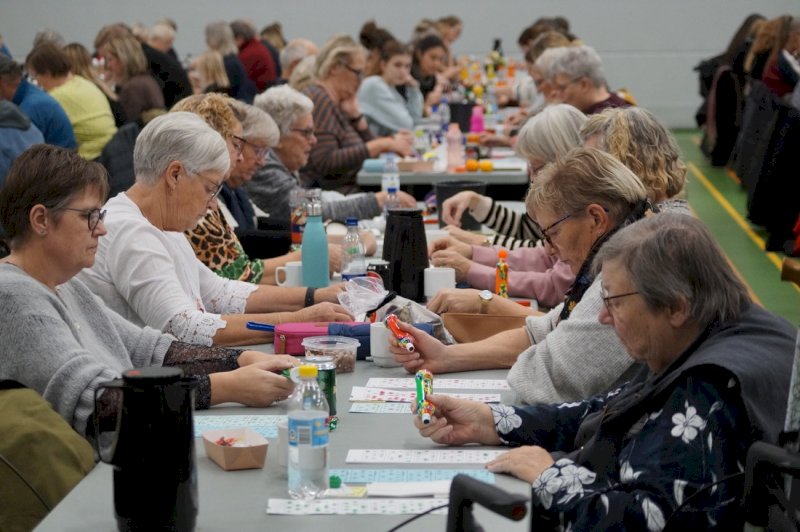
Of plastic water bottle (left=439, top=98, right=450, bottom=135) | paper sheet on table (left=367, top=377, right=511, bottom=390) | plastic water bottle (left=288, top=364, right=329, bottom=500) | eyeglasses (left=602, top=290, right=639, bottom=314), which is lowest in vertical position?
plastic water bottle (left=439, top=98, right=450, bottom=135)

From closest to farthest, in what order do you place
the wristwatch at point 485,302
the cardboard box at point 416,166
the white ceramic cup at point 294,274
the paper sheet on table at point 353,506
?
the paper sheet on table at point 353,506 → the wristwatch at point 485,302 → the white ceramic cup at point 294,274 → the cardboard box at point 416,166

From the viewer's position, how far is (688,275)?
1.88m

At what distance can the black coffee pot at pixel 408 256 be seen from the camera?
339 cm

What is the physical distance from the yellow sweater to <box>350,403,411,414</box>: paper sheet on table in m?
5.69

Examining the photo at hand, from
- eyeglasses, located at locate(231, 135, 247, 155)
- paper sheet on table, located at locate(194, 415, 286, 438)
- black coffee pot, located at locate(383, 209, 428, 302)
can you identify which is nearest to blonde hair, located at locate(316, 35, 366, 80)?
eyeglasses, located at locate(231, 135, 247, 155)

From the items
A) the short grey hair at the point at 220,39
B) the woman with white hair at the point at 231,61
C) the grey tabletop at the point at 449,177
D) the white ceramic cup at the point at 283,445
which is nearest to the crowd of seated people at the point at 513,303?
the white ceramic cup at the point at 283,445

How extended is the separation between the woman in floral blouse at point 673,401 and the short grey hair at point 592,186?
507 mm

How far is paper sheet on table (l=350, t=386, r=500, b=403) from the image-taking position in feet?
8.07

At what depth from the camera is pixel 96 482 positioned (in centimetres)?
193

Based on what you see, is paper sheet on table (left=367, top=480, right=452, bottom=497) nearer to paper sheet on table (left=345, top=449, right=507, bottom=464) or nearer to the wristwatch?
paper sheet on table (left=345, top=449, right=507, bottom=464)

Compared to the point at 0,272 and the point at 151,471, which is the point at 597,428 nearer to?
the point at 151,471

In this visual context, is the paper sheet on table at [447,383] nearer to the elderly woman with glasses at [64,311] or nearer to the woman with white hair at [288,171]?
the elderly woman with glasses at [64,311]

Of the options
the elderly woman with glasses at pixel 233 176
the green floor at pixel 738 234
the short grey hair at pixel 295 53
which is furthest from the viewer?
the short grey hair at pixel 295 53

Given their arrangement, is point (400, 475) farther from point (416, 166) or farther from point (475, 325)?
point (416, 166)
